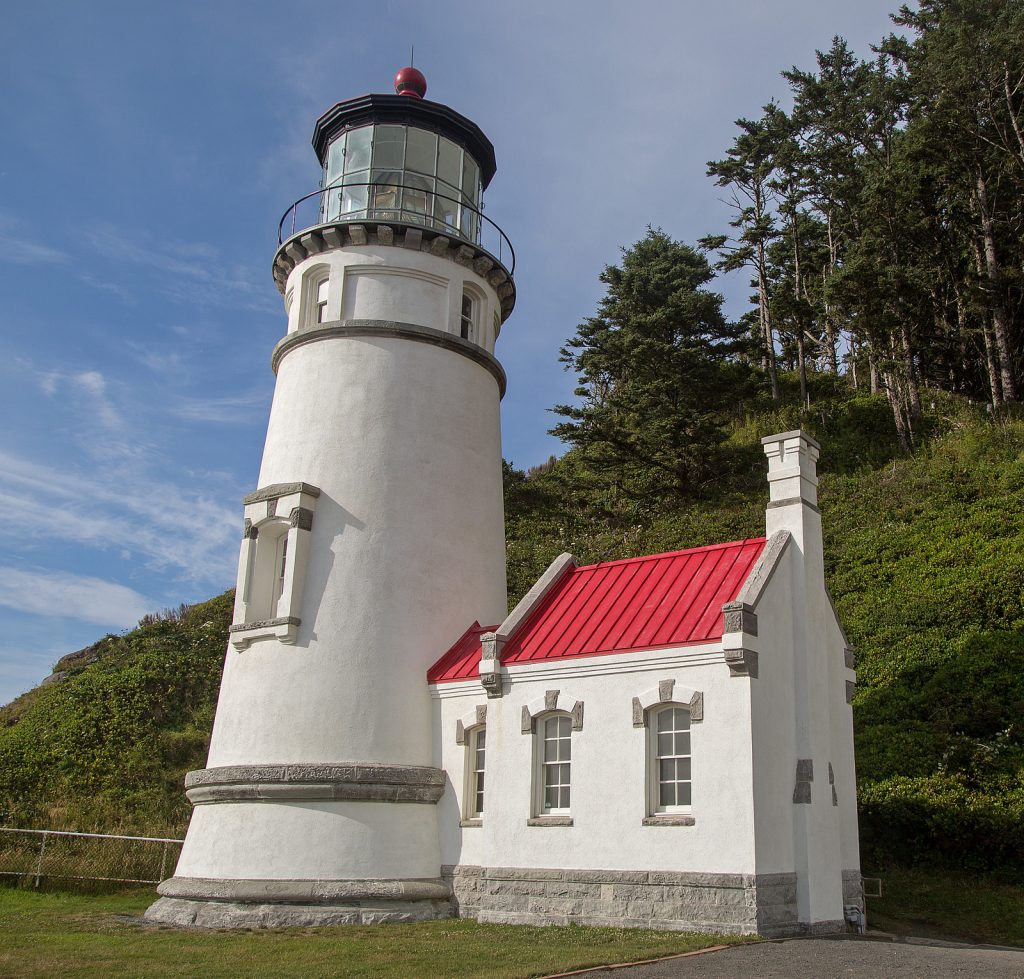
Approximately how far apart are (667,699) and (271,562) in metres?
7.22

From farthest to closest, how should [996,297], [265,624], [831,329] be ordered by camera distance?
[831,329] < [996,297] < [265,624]

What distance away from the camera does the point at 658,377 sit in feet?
113

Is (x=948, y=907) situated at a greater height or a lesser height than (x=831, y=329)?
lesser

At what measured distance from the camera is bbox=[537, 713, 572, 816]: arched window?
529 inches

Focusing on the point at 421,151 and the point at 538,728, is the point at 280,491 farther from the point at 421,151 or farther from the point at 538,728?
the point at 421,151

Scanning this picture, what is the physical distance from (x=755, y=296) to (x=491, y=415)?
3763cm

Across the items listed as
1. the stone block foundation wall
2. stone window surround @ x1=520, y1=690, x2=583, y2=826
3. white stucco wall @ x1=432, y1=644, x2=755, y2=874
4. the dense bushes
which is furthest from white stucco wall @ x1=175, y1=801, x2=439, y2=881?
the dense bushes

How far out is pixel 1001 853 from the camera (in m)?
15.4

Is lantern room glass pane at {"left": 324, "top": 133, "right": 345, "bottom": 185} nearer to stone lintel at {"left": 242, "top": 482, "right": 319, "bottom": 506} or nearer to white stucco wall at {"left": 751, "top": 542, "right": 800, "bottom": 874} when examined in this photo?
stone lintel at {"left": 242, "top": 482, "right": 319, "bottom": 506}

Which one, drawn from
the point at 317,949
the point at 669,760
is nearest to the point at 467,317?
the point at 669,760

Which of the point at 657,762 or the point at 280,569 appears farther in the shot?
the point at 280,569

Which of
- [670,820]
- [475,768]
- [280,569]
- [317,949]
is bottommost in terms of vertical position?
[317,949]

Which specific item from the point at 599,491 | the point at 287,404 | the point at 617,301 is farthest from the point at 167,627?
the point at 617,301

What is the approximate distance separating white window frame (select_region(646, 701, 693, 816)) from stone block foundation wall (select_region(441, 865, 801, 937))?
79cm
